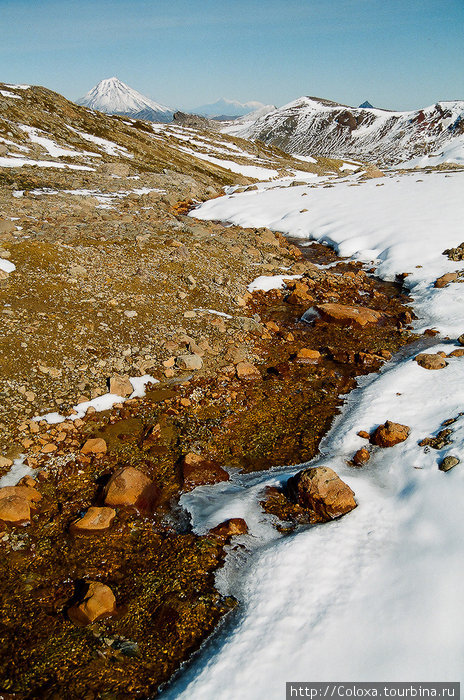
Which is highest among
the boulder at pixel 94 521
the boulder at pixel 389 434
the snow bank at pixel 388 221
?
the snow bank at pixel 388 221

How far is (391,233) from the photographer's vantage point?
71.2ft

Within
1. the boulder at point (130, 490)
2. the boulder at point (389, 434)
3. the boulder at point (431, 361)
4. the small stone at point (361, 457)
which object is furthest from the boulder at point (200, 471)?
the boulder at point (431, 361)

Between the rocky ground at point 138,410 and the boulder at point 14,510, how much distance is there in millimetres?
20

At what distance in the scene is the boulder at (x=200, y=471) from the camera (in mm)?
8211

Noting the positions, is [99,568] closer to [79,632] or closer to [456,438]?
[79,632]

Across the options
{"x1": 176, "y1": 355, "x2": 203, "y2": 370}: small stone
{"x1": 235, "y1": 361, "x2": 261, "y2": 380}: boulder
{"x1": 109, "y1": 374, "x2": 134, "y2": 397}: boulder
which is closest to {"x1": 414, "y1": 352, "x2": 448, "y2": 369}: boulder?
{"x1": 235, "y1": 361, "x2": 261, "y2": 380}: boulder

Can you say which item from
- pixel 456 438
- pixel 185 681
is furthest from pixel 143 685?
pixel 456 438

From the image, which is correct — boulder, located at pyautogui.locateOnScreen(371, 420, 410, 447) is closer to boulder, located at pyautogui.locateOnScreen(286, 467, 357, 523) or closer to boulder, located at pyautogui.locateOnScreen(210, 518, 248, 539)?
boulder, located at pyautogui.locateOnScreen(286, 467, 357, 523)

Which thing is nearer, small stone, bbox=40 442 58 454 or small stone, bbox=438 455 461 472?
small stone, bbox=438 455 461 472

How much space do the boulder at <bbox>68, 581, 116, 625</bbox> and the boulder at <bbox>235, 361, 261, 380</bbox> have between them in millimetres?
6578

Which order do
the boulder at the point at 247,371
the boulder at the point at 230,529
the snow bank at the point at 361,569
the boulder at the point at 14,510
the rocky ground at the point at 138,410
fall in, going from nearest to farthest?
the snow bank at the point at 361,569 < the rocky ground at the point at 138,410 < the boulder at the point at 230,529 < the boulder at the point at 14,510 < the boulder at the point at 247,371

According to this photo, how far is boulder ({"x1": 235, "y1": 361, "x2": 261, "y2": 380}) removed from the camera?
453 inches

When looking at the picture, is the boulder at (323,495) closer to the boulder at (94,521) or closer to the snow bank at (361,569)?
the snow bank at (361,569)

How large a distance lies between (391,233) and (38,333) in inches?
718
